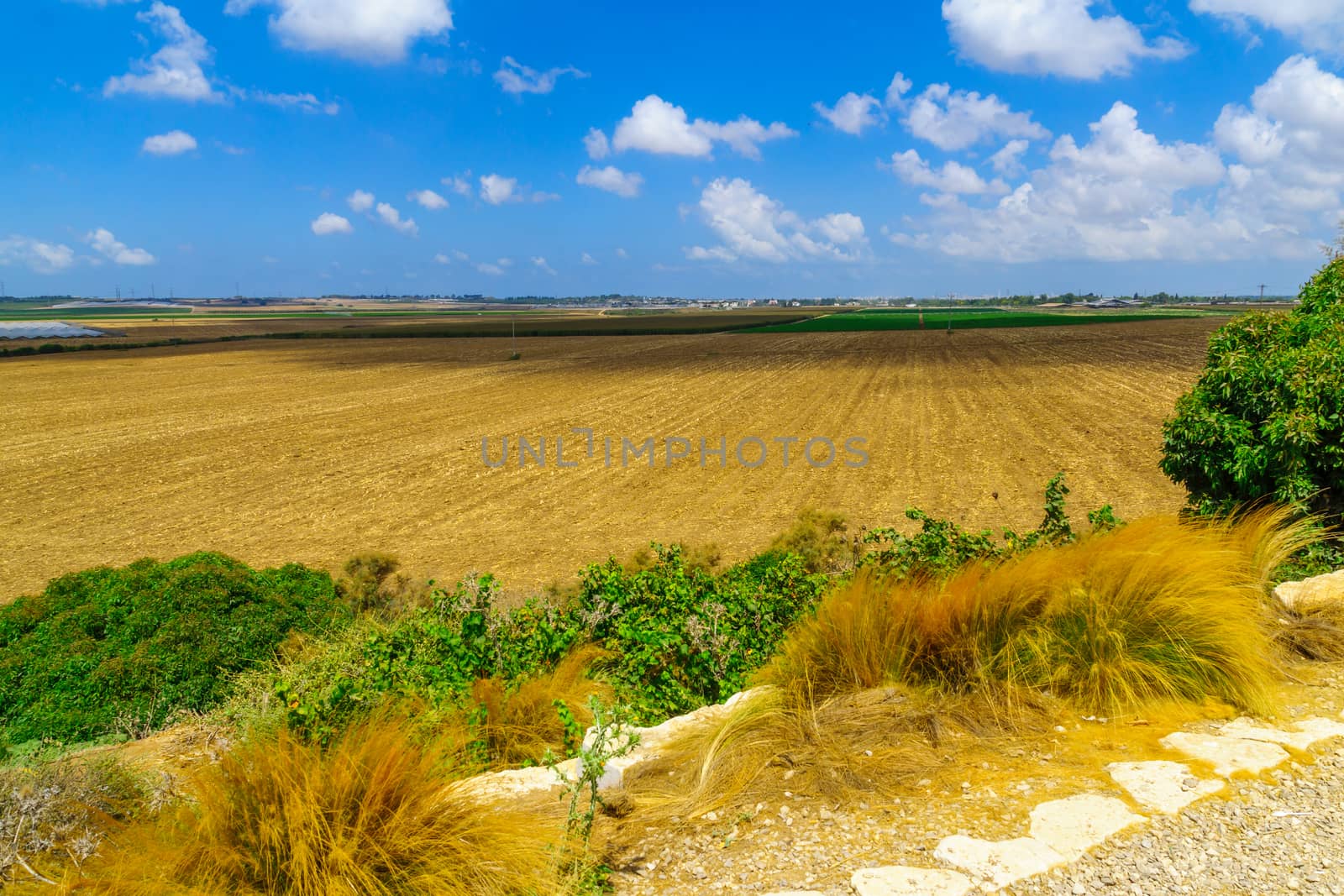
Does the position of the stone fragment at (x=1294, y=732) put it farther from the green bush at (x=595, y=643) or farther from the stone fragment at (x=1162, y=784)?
the green bush at (x=595, y=643)

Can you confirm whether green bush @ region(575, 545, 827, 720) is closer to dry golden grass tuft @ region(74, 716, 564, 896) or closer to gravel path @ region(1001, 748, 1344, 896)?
dry golden grass tuft @ region(74, 716, 564, 896)

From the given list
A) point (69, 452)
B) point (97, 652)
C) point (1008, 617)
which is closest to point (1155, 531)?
point (1008, 617)

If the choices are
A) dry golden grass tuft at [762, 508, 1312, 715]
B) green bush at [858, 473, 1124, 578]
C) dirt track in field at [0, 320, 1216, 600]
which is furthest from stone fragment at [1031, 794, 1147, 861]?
dirt track in field at [0, 320, 1216, 600]

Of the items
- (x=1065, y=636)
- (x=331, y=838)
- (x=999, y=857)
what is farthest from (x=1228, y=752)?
(x=331, y=838)

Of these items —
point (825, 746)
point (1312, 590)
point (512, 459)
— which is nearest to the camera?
point (825, 746)

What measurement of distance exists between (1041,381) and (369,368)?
36358mm

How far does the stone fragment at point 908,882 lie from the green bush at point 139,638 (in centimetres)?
549

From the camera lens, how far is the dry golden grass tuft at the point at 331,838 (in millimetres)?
2752

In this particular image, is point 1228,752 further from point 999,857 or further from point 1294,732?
point 999,857

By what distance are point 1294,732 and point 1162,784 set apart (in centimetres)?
99

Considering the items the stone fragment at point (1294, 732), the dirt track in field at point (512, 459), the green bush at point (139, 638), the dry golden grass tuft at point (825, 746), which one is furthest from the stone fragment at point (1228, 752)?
the dirt track in field at point (512, 459)

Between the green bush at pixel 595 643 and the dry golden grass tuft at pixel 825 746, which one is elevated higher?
the dry golden grass tuft at pixel 825 746

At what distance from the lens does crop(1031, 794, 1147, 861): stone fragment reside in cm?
297

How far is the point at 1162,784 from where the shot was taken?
3346 mm
